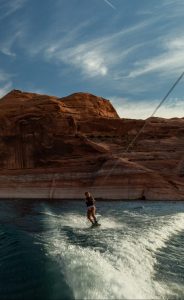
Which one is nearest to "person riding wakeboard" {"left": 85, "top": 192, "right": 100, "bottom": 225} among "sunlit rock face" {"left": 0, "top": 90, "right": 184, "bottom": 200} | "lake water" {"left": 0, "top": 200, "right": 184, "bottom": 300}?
"lake water" {"left": 0, "top": 200, "right": 184, "bottom": 300}

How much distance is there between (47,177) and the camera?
1932 inches

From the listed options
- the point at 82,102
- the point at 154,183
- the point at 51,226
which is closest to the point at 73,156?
the point at 154,183

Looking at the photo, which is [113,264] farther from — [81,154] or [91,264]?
[81,154]

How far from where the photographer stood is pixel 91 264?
1002 cm

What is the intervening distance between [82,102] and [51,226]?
2061 inches

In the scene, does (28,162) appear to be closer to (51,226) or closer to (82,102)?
(82,102)

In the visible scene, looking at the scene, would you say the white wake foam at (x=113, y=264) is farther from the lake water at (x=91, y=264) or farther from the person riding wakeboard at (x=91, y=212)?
the person riding wakeboard at (x=91, y=212)

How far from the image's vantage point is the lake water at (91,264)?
838 cm

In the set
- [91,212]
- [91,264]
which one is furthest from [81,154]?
[91,264]

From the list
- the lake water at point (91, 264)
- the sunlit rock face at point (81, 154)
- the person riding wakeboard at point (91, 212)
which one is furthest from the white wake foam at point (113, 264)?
the sunlit rock face at point (81, 154)

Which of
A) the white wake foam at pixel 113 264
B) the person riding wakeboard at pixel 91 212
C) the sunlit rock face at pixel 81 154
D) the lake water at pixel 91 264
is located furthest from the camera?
the sunlit rock face at pixel 81 154

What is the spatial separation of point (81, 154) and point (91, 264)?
42.8 metres

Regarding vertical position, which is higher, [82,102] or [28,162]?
[82,102]

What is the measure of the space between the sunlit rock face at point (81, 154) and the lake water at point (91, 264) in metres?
26.6
